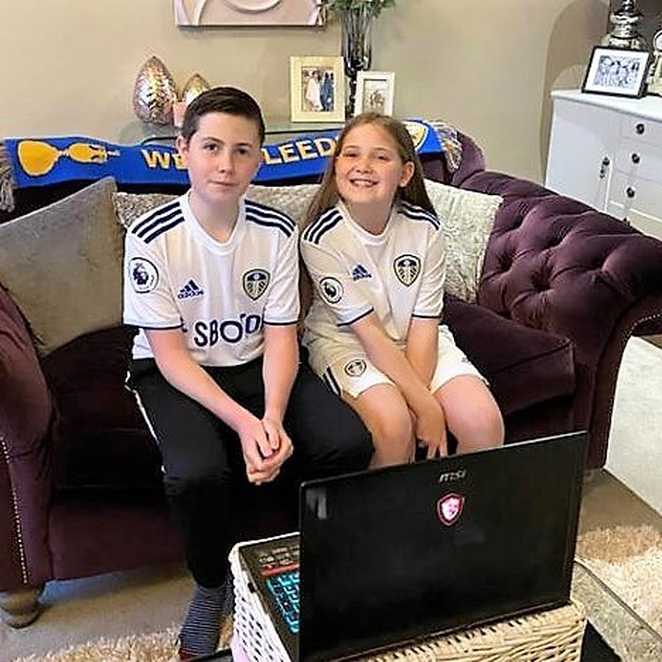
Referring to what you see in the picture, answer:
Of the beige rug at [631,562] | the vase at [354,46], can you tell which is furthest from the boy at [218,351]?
the vase at [354,46]

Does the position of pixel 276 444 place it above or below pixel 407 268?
below

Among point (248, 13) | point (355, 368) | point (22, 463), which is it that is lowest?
point (22, 463)

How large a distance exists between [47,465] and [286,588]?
26.2 inches

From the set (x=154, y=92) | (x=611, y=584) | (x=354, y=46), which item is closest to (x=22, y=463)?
(x=611, y=584)

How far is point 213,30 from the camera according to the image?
3352mm

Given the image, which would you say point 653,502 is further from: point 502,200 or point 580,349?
point 502,200

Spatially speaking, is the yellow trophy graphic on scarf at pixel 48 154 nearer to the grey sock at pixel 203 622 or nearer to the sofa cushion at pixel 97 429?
the sofa cushion at pixel 97 429

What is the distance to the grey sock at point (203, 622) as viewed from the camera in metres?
1.72

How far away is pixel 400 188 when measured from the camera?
2.05 m

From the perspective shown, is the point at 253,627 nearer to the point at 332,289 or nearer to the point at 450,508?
the point at 450,508

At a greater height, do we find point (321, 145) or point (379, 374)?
point (321, 145)

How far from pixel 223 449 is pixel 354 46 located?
84.7 inches

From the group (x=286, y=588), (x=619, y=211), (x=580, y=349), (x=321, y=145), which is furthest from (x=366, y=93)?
(x=286, y=588)

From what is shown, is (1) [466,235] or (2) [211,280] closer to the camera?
(2) [211,280]
